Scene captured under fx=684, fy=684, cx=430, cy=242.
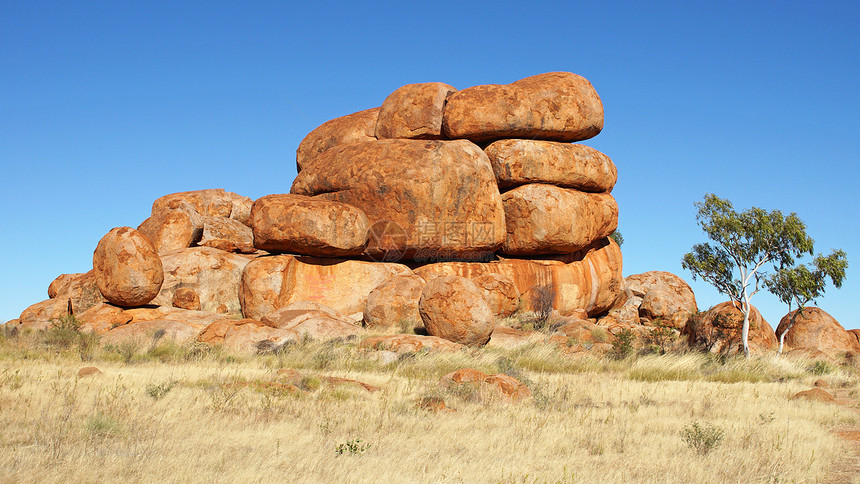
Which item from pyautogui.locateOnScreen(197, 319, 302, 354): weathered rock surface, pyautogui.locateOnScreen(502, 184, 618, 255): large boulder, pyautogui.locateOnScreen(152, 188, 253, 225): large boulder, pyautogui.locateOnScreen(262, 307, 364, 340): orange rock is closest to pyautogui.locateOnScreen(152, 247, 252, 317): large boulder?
pyautogui.locateOnScreen(152, 188, 253, 225): large boulder

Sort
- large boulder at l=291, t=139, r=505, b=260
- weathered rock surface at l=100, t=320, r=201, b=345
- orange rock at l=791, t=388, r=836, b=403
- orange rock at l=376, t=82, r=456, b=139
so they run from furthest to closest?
orange rock at l=376, t=82, r=456, b=139 → large boulder at l=291, t=139, r=505, b=260 → weathered rock surface at l=100, t=320, r=201, b=345 → orange rock at l=791, t=388, r=836, b=403

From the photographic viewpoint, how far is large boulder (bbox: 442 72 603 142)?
23.5m

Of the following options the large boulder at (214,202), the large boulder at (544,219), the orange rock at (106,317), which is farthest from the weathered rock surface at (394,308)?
the large boulder at (214,202)

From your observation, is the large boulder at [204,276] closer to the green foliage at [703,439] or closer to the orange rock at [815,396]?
the orange rock at [815,396]

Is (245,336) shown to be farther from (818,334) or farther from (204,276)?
(818,334)

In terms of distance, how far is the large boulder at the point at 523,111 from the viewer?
2355cm

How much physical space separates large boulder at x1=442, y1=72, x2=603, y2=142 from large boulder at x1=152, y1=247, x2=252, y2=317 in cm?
951

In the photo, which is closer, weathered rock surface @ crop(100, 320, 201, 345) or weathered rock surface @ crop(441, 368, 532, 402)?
weathered rock surface @ crop(441, 368, 532, 402)

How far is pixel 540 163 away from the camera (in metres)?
23.4

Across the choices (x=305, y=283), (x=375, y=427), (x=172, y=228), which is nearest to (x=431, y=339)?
(x=305, y=283)

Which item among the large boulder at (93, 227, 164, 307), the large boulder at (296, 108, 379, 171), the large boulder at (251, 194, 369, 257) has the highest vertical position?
→ the large boulder at (296, 108, 379, 171)

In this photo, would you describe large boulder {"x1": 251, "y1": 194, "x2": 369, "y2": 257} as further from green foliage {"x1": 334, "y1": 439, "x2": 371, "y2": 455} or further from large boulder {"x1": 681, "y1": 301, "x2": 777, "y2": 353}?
green foliage {"x1": 334, "y1": 439, "x2": 371, "y2": 455}

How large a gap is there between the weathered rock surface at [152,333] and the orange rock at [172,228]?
1093 centimetres

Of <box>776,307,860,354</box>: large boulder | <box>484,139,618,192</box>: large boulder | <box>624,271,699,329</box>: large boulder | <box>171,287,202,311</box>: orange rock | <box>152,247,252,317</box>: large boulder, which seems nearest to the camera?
<box>776,307,860,354</box>: large boulder
